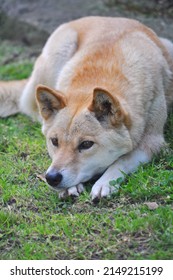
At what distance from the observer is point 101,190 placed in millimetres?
5098

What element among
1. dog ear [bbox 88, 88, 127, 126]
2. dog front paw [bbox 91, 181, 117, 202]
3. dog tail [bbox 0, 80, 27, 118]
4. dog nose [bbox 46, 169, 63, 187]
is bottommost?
dog tail [bbox 0, 80, 27, 118]

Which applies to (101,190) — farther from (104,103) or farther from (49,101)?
(49,101)

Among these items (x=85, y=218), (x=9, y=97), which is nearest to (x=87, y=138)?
(x=85, y=218)

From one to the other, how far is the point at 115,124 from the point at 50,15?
4.90 meters

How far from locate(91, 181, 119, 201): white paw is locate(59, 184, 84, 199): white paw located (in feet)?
0.46

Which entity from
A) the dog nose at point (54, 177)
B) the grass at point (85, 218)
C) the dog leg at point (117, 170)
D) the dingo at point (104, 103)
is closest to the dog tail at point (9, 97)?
the dingo at point (104, 103)

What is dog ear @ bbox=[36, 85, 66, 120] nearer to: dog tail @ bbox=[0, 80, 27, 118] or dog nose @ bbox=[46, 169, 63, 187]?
dog nose @ bbox=[46, 169, 63, 187]

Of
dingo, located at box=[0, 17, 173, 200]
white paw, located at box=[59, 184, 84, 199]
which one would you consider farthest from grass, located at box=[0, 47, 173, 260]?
dingo, located at box=[0, 17, 173, 200]

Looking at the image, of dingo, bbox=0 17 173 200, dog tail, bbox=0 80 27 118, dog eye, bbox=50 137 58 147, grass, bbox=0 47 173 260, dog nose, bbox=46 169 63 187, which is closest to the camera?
grass, bbox=0 47 173 260

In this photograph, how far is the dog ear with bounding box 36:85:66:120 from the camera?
543 centimetres

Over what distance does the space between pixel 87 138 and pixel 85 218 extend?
0.77 meters

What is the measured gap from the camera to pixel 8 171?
19.2ft

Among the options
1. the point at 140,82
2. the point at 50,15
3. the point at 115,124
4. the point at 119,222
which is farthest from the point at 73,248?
the point at 50,15

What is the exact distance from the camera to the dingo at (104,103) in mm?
5156
